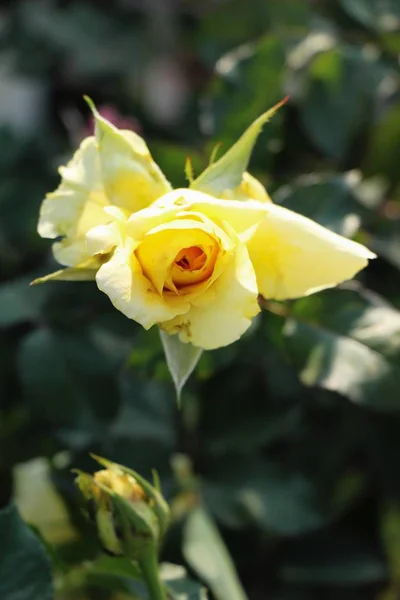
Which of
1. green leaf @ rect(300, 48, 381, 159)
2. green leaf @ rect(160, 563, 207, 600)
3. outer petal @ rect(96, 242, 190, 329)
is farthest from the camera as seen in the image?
green leaf @ rect(300, 48, 381, 159)

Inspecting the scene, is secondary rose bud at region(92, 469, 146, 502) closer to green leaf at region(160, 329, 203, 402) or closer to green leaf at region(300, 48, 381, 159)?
green leaf at region(160, 329, 203, 402)

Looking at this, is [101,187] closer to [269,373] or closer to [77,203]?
[77,203]

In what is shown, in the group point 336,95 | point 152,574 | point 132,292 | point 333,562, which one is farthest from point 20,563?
point 336,95

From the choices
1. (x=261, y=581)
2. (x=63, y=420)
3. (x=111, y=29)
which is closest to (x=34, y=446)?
(x=63, y=420)

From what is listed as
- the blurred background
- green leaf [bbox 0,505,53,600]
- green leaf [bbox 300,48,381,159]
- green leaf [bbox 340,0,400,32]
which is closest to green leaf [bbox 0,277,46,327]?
the blurred background

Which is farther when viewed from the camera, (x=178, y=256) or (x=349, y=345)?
(x=349, y=345)

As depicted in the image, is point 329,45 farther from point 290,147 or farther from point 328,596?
point 328,596
